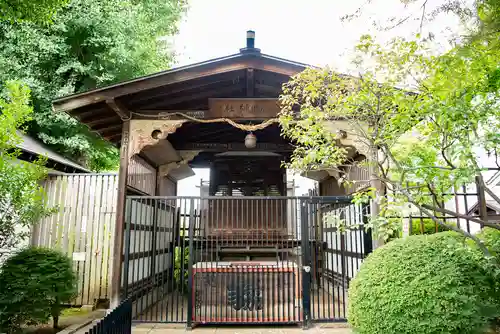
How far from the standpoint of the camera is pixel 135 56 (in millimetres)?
13258

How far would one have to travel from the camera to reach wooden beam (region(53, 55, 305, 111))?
22.6 ft

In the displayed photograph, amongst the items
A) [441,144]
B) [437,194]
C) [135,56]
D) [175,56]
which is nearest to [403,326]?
[437,194]

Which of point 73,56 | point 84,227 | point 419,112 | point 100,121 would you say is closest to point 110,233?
point 84,227

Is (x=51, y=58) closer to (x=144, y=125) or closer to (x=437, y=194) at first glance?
(x=144, y=125)

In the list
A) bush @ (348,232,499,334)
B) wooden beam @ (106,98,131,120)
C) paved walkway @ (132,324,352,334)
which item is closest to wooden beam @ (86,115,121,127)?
wooden beam @ (106,98,131,120)

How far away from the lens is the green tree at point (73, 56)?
37.7ft

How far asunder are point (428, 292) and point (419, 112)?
76.0 inches

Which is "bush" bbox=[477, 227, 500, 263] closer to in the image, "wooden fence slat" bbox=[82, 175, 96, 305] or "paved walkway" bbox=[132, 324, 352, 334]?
"paved walkway" bbox=[132, 324, 352, 334]

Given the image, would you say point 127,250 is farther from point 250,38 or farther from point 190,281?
point 250,38

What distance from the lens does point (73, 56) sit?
1266 centimetres

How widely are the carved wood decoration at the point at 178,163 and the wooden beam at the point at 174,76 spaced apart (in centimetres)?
320

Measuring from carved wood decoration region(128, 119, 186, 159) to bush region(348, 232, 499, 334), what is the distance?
4703 millimetres

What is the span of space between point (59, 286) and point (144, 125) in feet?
10.8

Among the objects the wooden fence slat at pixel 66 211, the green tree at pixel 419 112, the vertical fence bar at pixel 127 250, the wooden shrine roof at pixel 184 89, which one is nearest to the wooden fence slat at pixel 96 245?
the wooden fence slat at pixel 66 211
